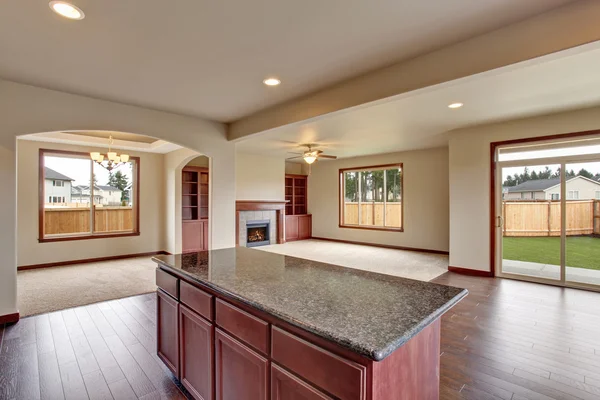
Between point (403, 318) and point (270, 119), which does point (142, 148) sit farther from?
point (403, 318)

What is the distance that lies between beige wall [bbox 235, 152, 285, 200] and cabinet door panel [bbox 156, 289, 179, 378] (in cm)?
613

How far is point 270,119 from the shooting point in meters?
4.13

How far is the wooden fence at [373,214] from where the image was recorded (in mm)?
8403

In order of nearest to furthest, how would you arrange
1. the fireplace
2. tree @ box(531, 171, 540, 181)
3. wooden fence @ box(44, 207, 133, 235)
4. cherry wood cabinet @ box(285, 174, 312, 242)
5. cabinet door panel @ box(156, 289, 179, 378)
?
cabinet door panel @ box(156, 289, 179, 378) < tree @ box(531, 171, 540, 181) < wooden fence @ box(44, 207, 133, 235) < the fireplace < cherry wood cabinet @ box(285, 174, 312, 242)

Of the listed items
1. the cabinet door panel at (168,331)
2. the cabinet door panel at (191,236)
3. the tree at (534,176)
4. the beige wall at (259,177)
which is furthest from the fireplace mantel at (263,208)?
the tree at (534,176)

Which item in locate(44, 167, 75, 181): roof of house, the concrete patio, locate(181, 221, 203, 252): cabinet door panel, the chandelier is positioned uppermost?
the chandelier

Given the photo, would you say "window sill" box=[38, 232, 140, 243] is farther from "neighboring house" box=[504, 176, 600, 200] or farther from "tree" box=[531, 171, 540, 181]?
"tree" box=[531, 171, 540, 181]

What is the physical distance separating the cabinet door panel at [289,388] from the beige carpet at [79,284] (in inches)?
150

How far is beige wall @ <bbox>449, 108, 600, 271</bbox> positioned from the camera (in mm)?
5098

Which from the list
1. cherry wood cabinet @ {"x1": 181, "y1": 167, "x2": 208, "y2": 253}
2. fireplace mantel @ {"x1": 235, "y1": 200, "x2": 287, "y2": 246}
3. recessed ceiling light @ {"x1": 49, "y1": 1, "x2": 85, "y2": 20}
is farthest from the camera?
fireplace mantel @ {"x1": 235, "y1": 200, "x2": 287, "y2": 246}

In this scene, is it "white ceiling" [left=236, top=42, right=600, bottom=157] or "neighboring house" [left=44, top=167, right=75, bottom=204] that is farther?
"neighboring house" [left=44, top=167, right=75, bottom=204]

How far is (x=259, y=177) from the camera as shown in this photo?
8.82 meters

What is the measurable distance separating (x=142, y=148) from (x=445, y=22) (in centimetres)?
676

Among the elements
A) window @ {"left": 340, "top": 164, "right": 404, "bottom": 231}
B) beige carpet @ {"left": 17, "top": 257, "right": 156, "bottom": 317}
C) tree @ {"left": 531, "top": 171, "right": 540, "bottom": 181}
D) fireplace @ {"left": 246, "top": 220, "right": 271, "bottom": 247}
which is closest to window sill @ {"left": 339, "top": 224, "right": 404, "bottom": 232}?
window @ {"left": 340, "top": 164, "right": 404, "bottom": 231}
